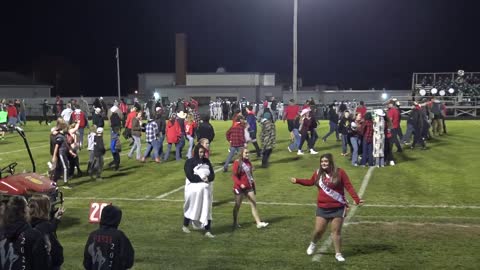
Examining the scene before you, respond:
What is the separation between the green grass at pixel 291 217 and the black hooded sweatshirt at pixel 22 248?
3835 millimetres

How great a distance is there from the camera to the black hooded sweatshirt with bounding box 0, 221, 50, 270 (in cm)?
521

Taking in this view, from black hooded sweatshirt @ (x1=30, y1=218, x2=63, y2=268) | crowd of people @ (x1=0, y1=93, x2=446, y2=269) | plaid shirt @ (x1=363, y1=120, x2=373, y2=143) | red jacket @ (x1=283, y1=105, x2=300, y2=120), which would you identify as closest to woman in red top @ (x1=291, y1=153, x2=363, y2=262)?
crowd of people @ (x1=0, y1=93, x2=446, y2=269)

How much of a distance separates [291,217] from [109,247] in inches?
302

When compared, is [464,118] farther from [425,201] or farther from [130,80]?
[130,80]

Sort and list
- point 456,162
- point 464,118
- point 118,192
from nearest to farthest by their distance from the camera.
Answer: point 118,192
point 456,162
point 464,118

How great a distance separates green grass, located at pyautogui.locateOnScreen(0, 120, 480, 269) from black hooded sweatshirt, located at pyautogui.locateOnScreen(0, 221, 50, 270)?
151 inches

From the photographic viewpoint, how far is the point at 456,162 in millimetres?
20656

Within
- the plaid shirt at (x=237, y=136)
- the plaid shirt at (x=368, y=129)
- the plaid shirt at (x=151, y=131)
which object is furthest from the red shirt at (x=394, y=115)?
the plaid shirt at (x=151, y=131)

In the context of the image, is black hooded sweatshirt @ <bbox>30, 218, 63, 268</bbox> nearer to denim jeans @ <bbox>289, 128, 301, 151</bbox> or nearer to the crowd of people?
the crowd of people

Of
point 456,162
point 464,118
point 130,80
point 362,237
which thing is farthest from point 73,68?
point 362,237

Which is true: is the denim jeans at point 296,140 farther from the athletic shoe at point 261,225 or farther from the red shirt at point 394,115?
the athletic shoe at point 261,225

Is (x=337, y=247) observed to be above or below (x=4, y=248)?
below

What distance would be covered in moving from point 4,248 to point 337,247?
5.33m

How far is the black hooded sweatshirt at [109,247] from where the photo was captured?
18.4 feet
